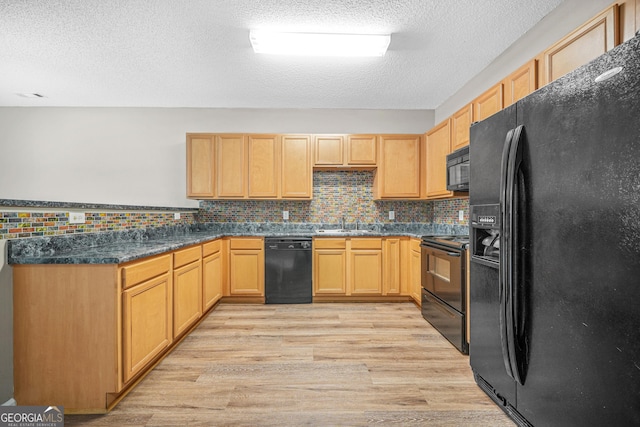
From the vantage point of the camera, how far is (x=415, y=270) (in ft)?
12.1

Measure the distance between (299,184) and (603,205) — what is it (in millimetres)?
3467

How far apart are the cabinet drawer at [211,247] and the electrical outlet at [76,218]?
1.16 m

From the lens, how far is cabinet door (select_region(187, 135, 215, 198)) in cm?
415

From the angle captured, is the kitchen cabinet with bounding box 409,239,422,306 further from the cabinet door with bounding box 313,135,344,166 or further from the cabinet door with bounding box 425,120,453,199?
the cabinet door with bounding box 313,135,344,166

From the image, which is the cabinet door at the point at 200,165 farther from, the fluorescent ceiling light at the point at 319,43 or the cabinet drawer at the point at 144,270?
the cabinet drawer at the point at 144,270

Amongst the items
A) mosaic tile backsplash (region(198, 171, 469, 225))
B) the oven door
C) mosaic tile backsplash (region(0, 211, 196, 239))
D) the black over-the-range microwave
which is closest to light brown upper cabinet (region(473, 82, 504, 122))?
the black over-the-range microwave

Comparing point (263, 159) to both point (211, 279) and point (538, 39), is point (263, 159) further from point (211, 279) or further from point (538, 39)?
point (538, 39)

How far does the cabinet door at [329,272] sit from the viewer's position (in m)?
3.94

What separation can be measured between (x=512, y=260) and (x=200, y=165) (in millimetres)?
3850

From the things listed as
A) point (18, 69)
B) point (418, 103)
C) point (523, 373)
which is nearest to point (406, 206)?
point (418, 103)

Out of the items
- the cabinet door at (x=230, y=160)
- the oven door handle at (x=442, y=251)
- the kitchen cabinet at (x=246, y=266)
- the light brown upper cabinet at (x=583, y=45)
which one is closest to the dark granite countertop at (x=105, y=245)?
the kitchen cabinet at (x=246, y=266)

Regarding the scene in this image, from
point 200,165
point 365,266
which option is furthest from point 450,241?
point 200,165

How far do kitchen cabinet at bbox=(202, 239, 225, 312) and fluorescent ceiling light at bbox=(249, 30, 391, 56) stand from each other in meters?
2.06

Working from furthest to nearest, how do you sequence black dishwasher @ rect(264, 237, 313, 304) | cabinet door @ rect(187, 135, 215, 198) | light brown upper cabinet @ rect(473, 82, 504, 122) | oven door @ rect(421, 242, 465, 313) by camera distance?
cabinet door @ rect(187, 135, 215, 198)
black dishwasher @ rect(264, 237, 313, 304)
oven door @ rect(421, 242, 465, 313)
light brown upper cabinet @ rect(473, 82, 504, 122)
